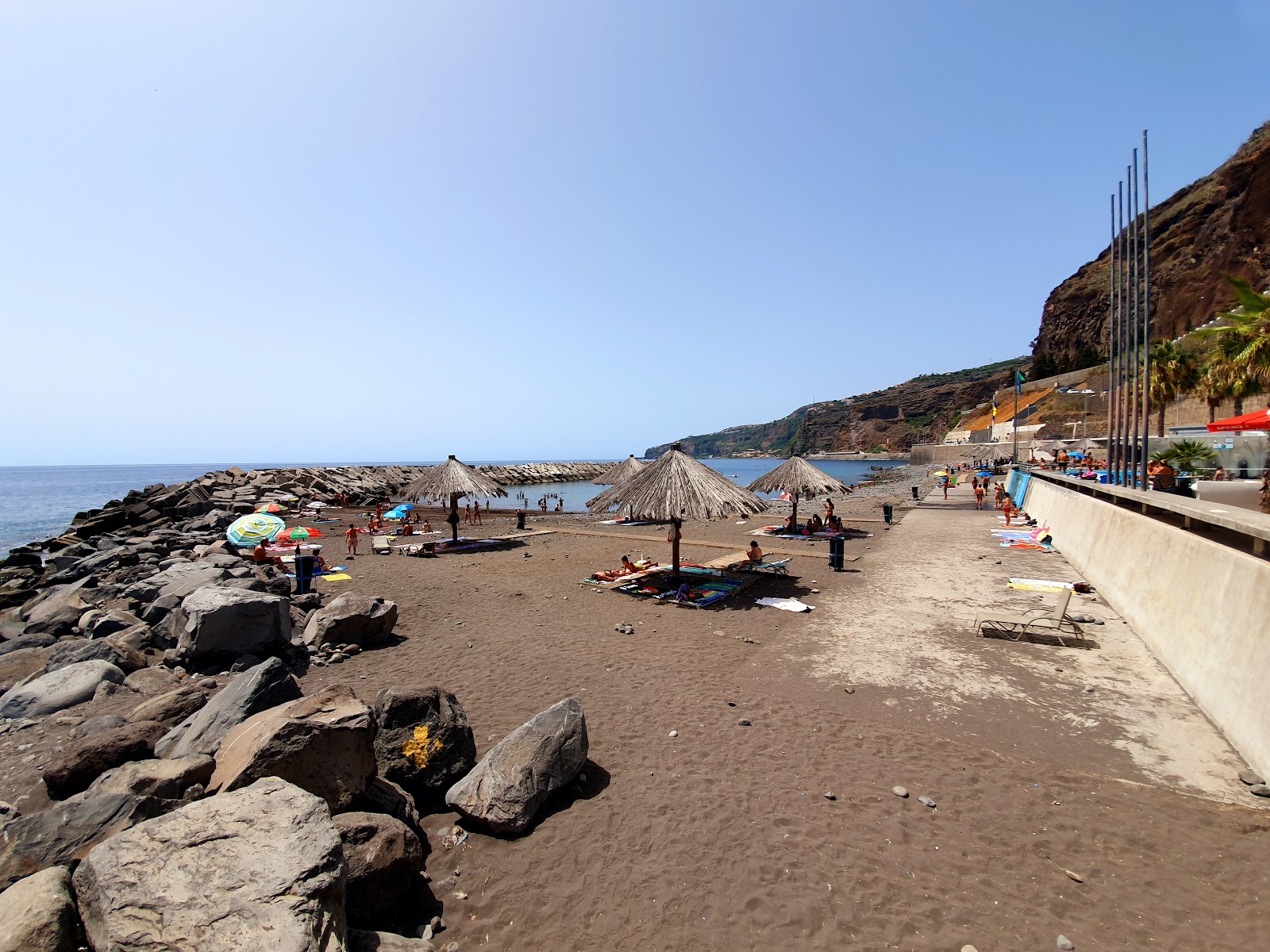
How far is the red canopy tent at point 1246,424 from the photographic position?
14992 millimetres

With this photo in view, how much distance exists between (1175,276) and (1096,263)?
104ft

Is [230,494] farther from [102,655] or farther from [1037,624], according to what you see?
[1037,624]

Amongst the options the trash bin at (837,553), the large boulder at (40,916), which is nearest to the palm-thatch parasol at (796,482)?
the trash bin at (837,553)

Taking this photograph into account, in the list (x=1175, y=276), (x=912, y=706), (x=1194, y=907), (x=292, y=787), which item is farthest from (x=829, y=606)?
(x=1175, y=276)

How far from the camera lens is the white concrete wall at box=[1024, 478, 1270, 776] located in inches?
210

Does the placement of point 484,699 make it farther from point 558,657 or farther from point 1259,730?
point 1259,730

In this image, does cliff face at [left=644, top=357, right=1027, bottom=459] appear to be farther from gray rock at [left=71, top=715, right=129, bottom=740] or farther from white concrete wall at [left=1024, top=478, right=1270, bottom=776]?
gray rock at [left=71, top=715, right=129, bottom=740]

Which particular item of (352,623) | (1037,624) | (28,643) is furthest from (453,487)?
(1037,624)

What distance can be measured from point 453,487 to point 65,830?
15.8 m

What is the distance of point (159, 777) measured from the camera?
415 centimetres

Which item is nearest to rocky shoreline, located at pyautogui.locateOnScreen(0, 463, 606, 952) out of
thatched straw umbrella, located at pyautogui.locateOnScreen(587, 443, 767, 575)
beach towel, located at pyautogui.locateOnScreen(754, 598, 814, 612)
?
thatched straw umbrella, located at pyautogui.locateOnScreen(587, 443, 767, 575)

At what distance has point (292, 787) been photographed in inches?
137

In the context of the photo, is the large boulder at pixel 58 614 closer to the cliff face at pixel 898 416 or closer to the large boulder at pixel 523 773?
the large boulder at pixel 523 773

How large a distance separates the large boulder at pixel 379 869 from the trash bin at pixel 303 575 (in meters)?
10.1
